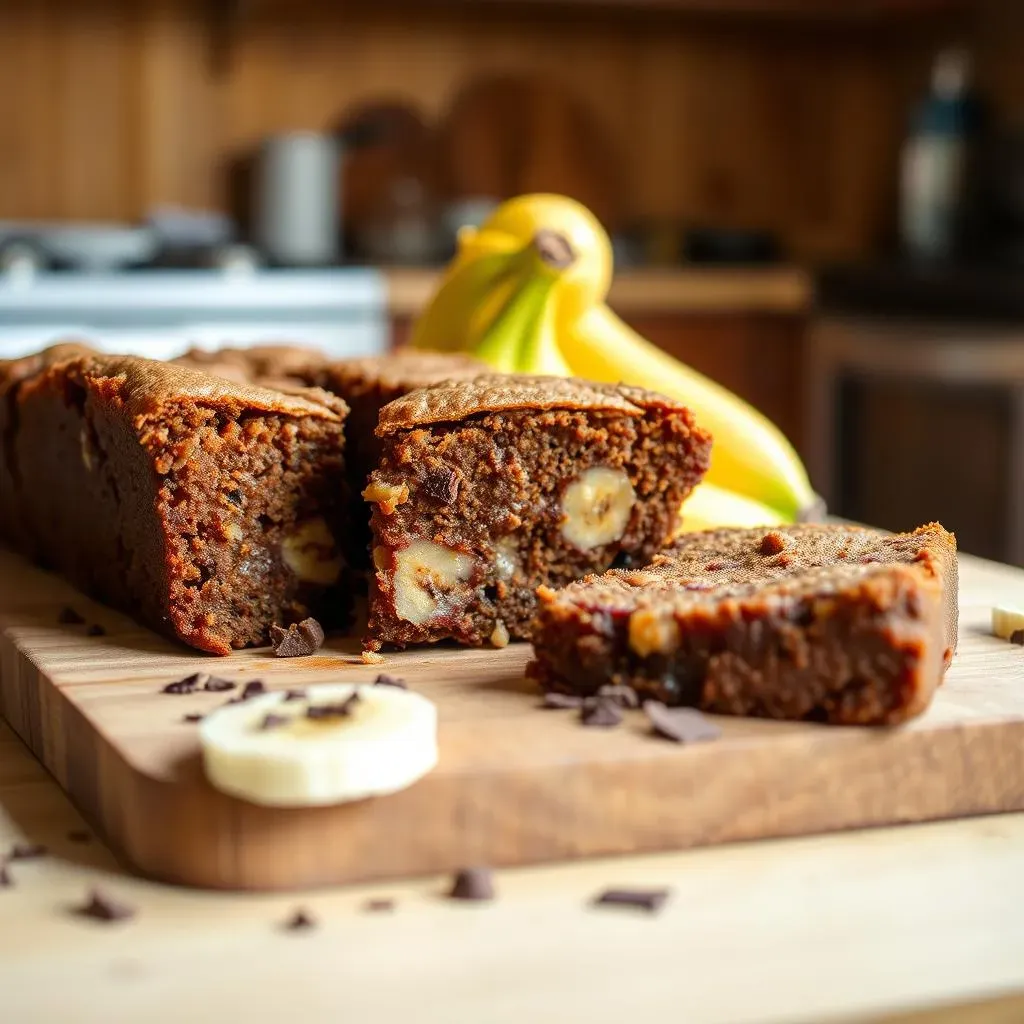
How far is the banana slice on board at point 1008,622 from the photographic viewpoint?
62.7 inches

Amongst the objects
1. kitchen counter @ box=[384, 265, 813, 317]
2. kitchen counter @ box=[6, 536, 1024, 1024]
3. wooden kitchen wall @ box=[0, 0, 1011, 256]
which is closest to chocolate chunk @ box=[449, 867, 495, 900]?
kitchen counter @ box=[6, 536, 1024, 1024]

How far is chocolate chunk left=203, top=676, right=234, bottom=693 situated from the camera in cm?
137

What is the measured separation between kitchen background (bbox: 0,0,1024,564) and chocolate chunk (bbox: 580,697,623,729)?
2.78 metres

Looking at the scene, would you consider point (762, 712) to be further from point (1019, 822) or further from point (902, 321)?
point (902, 321)

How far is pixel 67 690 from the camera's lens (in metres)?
A: 1.35

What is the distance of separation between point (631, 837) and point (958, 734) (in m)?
0.29

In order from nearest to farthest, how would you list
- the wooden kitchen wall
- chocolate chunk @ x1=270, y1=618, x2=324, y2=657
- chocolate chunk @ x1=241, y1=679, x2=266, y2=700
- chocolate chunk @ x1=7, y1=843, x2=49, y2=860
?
chocolate chunk @ x1=7, y1=843, x2=49, y2=860
chocolate chunk @ x1=241, y1=679, x2=266, y2=700
chocolate chunk @ x1=270, y1=618, x2=324, y2=657
the wooden kitchen wall

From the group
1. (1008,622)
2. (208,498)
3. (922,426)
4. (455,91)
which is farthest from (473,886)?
(455,91)

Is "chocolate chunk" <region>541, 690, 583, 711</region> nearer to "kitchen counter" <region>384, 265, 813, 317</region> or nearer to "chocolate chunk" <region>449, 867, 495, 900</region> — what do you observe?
"chocolate chunk" <region>449, 867, 495, 900</region>

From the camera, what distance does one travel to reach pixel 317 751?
1.07m

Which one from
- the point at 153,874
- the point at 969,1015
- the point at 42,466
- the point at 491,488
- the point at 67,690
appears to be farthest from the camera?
the point at 42,466

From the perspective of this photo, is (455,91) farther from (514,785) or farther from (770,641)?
(514,785)

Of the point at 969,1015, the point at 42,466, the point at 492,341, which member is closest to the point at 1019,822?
the point at 969,1015

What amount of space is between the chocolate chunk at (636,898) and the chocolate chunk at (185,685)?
0.47 metres
